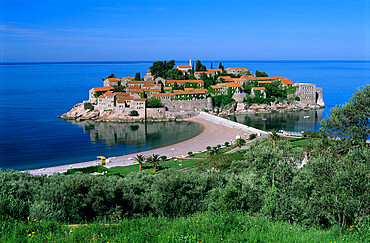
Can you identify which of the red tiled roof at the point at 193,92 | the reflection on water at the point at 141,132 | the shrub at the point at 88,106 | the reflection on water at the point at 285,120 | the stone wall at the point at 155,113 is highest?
the red tiled roof at the point at 193,92

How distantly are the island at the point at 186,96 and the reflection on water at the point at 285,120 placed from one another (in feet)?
13.0

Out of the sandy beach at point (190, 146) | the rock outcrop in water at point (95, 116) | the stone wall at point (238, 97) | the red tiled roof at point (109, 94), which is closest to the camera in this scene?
the sandy beach at point (190, 146)

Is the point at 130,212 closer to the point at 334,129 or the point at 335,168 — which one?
the point at 335,168

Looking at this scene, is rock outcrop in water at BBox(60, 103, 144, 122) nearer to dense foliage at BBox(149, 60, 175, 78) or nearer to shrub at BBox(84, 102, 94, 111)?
shrub at BBox(84, 102, 94, 111)

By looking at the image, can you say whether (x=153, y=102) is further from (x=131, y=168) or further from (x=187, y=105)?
(x=131, y=168)

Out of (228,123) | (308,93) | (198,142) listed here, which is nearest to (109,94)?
(228,123)

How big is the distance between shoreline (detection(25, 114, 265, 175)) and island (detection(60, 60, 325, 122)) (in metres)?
6.93

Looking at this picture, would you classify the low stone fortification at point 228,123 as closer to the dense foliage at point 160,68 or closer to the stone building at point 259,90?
the stone building at point 259,90

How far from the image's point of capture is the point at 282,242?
26.0 ft

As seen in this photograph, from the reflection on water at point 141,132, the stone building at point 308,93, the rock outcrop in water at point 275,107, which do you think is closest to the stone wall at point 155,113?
the reflection on water at point 141,132

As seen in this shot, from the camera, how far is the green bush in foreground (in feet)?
26.2

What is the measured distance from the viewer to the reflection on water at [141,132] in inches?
1693

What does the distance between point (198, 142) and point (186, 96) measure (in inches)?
962

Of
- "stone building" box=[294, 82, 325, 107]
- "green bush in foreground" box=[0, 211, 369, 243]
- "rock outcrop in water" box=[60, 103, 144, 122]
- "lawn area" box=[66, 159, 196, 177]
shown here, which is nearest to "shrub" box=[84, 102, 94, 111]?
"rock outcrop in water" box=[60, 103, 144, 122]
